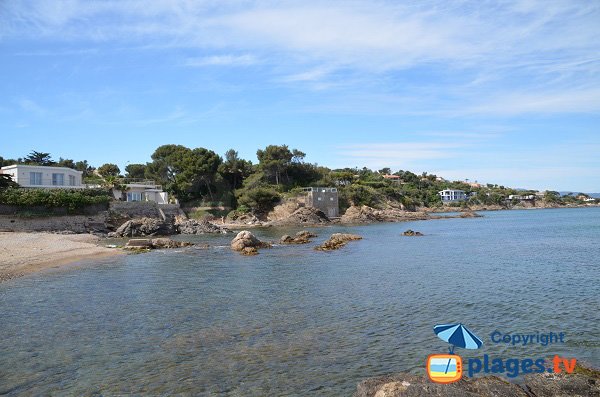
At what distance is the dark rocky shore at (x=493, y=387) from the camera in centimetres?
730

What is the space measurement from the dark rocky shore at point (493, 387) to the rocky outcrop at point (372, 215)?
246ft

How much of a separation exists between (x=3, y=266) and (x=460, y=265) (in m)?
27.0

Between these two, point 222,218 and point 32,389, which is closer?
point 32,389

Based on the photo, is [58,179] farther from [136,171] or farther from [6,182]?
[136,171]

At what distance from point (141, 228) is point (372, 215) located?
1839 inches

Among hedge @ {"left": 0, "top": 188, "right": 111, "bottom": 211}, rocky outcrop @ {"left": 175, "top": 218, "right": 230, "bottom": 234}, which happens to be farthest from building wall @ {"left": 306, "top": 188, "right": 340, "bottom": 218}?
hedge @ {"left": 0, "top": 188, "right": 111, "bottom": 211}

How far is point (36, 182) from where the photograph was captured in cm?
6147

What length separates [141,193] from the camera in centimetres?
7425

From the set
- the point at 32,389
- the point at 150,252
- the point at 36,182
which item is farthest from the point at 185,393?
the point at 36,182

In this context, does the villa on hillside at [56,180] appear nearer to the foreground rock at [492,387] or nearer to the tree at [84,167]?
the tree at [84,167]

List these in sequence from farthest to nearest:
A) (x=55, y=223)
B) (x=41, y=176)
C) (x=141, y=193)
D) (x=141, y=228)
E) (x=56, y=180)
Answer: (x=141, y=193) < (x=56, y=180) < (x=41, y=176) < (x=141, y=228) < (x=55, y=223)

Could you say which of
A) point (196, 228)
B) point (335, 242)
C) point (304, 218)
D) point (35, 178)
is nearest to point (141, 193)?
point (35, 178)

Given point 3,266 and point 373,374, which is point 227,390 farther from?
point 3,266

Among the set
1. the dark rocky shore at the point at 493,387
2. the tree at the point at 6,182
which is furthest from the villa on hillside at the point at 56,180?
the dark rocky shore at the point at 493,387
